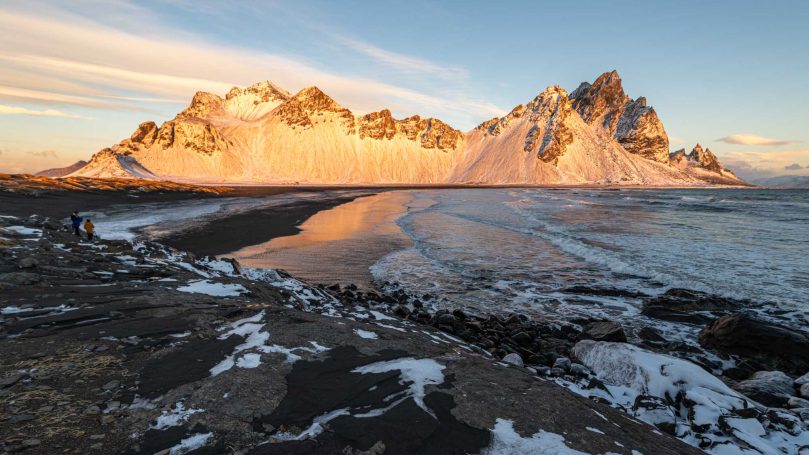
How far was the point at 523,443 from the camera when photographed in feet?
12.1

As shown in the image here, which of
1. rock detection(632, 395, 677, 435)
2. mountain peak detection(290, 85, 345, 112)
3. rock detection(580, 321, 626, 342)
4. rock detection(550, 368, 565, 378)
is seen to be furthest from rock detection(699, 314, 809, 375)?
mountain peak detection(290, 85, 345, 112)

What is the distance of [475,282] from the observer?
46.8 feet

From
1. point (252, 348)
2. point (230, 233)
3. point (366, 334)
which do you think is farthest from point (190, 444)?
point (230, 233)

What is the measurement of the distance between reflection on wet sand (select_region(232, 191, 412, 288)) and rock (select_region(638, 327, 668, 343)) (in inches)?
330

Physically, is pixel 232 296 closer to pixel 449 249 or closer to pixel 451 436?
pixel 451 436

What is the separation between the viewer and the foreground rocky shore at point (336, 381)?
366 cm

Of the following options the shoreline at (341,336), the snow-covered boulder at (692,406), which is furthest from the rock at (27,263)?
the snow-covered boulder at (692,406)

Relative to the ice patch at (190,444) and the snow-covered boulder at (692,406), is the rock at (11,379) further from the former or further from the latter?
the snow-covered boulder at (692,406)

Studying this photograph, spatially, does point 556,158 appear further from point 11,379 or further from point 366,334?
point 11,379

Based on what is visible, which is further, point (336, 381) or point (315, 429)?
point (336, 381)

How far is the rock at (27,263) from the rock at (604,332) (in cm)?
1324

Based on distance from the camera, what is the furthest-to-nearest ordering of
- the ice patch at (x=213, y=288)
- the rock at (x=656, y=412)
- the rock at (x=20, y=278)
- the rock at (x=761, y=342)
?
the ice patch at (x=213, y=288) → the rock at (x=761, y=342) → the rock at (x=20, y=278) → the rock at (x=656, y=412)

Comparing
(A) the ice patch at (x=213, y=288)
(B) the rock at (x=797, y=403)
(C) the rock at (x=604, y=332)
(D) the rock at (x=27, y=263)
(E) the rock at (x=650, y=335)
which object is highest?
(D) the rock at (x=27, y=263)

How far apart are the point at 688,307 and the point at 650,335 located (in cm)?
A: 297
